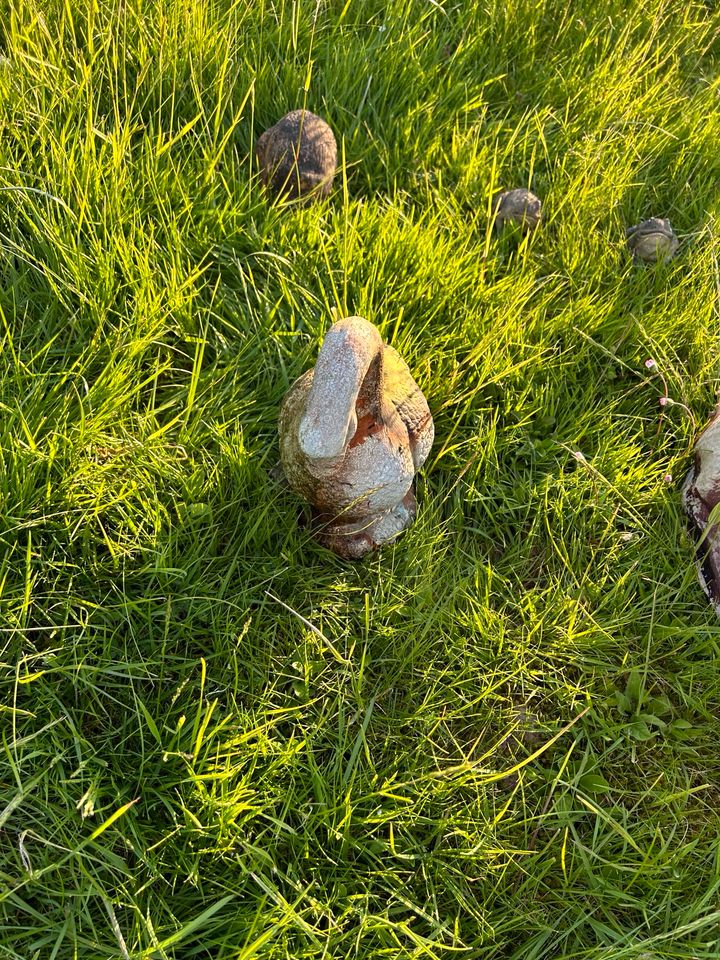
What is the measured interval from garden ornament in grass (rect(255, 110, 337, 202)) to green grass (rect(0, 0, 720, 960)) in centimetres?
13

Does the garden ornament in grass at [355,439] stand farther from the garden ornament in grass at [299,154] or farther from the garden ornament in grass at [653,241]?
the garden ornament in grass at [653,241]

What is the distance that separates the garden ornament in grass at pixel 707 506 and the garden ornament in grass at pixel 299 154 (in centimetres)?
159

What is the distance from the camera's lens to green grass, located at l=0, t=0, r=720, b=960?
1.81m

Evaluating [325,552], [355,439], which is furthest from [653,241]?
[325,552]

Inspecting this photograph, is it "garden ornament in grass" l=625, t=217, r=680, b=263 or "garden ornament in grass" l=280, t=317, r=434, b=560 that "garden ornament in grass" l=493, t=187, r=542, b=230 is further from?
"garden ornament in grass" l=280, t=317, r=434, b=560

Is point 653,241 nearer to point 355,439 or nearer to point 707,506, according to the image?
point 707,506

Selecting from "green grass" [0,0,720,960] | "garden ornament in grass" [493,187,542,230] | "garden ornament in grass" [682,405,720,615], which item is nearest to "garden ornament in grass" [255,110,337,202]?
"green grass" [0,0,720,960]

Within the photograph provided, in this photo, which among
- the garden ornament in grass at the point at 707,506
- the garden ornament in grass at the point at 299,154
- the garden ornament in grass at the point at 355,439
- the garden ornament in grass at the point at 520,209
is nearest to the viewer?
the garden ornament in grass at the point at 355,439

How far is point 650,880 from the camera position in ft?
6.33

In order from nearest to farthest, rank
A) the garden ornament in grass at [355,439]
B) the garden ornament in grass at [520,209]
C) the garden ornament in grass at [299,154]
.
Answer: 1. the garden ornament in grass at [355,439]
2. the garden ornament in grass at [299,154]
3. the garden ornament in grass at [520,209]

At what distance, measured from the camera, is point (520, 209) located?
2639 millimetres

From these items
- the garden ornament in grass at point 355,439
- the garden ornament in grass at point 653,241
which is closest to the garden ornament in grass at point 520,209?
the garden ornament in grass at point 653,241

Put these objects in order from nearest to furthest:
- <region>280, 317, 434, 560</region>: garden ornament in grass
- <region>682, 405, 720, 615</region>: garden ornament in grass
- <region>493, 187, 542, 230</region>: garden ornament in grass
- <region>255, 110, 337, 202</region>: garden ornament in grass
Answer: <region>280, 317, 434, 560</region>: garden ornament in grass < <region>682, 405, 720, 615</region>: garden ornament in grass < <region>255, 110, 337, 202</region>: garden ornament in grass < <region>493, 187, 542, 230</region>: garden ornament in grass

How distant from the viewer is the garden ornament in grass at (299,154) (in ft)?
8.11
